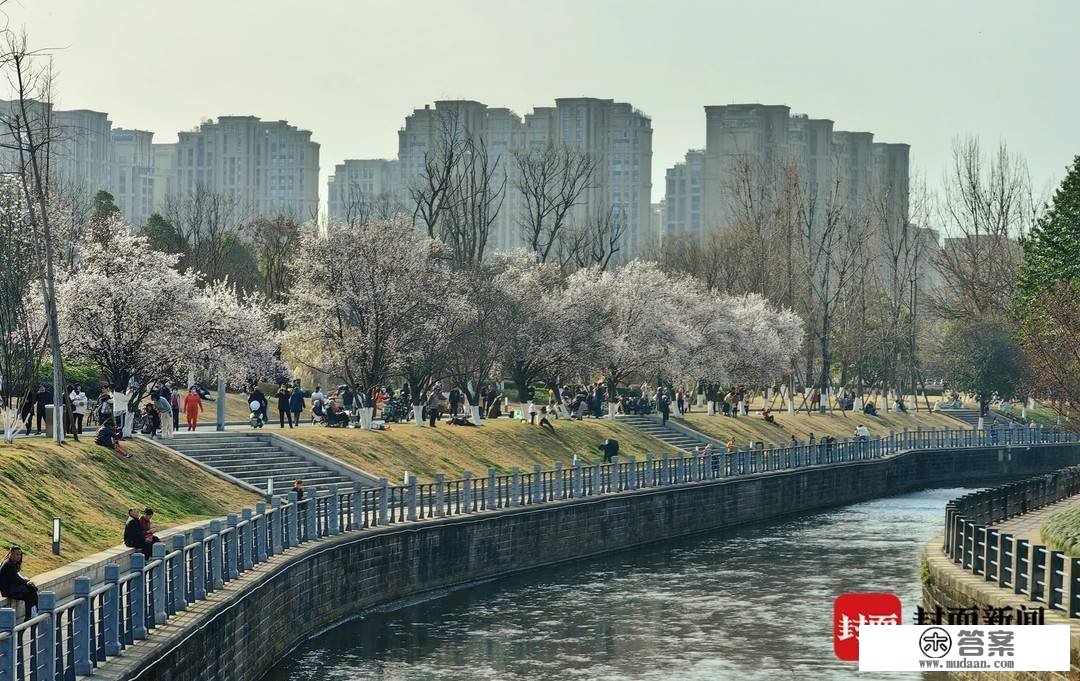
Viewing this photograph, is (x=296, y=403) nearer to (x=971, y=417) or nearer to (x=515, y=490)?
(x=515, y=490)

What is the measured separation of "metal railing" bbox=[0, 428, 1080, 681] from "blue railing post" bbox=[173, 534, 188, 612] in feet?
0.06

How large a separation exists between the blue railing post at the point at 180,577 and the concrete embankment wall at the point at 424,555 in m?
0.36

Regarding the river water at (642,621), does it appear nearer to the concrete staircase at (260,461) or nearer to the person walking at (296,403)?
the concrete staircase at (260,461)

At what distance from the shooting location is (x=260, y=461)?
4641 centimetres

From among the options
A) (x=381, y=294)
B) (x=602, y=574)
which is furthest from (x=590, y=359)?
(x=602, y=574)

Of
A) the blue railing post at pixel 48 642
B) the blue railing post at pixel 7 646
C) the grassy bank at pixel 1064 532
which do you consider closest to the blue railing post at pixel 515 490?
the grassy bank at pixel 1064 532

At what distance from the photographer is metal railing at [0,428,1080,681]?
17312 mm

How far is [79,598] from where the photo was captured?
1828cm

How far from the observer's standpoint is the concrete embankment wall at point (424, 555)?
23328 millimetres

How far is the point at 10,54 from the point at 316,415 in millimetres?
21090

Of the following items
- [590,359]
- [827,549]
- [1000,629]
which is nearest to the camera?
[1000,629]

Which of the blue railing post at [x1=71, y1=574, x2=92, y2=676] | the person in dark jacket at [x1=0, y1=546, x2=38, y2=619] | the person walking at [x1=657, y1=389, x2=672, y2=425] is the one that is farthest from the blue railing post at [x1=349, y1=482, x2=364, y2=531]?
the person walking at [x1=657, y1=389, x2=672, y2=425]

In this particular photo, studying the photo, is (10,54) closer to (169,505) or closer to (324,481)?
(169,505)

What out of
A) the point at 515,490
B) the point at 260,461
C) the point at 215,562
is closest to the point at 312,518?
the point at 215,562
